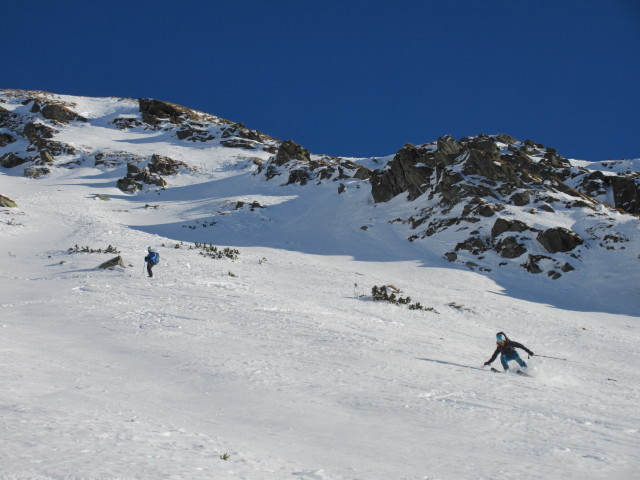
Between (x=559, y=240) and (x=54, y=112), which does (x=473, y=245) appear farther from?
(x=54, y=112)

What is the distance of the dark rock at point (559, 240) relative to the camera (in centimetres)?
2944

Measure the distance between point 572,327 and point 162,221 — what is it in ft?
111

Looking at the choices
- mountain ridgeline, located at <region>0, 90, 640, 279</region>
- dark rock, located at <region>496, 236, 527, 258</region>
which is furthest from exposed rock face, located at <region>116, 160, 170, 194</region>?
dark rock, located at <region>496, 236, 527, 258</region>

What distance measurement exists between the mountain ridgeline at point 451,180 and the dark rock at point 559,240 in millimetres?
65

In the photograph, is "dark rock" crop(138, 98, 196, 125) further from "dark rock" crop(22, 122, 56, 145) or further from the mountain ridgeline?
"dark rock" crop(22, 122, 56, 145)

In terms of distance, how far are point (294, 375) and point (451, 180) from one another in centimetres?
3481

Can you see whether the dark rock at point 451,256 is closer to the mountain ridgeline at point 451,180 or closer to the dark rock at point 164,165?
the mountain ridgeline at point 451,180

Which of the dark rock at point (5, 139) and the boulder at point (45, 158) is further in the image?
the dark rock at point (5, 139)

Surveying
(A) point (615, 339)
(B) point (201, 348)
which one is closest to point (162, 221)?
(B) point (201, 348)

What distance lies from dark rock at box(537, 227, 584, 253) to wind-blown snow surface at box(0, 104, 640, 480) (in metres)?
4.55

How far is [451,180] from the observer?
39656mm

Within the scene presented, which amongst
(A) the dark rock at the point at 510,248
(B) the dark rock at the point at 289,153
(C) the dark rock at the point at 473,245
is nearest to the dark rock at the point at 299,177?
(B) the dark rock at the point at 289,153

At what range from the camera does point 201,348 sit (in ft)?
32.1

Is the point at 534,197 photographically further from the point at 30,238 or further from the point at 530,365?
the point at 30,238
